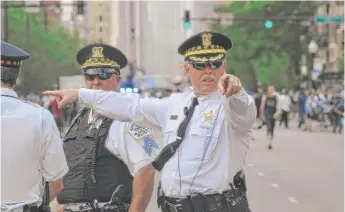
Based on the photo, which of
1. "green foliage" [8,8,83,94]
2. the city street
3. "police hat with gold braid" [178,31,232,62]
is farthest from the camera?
"green foliage" [8,8,83,94]

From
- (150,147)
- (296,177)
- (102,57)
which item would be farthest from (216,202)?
(296,177)

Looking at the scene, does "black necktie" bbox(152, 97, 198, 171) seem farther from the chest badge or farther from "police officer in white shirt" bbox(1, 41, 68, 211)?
"police officer in white shirt" bbox(1, 41, 68, 211)

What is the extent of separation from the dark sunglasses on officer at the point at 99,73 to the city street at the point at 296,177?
540cm

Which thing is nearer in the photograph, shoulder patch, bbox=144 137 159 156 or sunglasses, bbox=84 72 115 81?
shoulder patch, bbox=144 137 159 156

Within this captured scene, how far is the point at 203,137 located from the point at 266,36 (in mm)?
60175

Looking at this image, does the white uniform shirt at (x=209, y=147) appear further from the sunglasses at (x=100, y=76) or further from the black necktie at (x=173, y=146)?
the sunglasses at (x=100, y=76)

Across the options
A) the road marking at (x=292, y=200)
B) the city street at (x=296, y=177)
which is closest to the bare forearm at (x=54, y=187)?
the city street at (x=296, y=177)

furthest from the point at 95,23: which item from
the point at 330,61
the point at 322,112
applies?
the point at 322,112

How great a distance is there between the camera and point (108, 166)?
512 cm

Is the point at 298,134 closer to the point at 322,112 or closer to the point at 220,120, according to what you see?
the point at 322,112

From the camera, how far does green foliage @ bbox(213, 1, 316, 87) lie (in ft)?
207

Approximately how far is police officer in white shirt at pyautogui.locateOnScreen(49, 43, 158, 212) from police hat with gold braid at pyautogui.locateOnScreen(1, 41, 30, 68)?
109 cm

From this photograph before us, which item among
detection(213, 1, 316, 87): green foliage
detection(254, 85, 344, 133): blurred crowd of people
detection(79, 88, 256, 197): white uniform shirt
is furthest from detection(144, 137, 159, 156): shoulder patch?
detection(213, 1, 316, 87): green foliage

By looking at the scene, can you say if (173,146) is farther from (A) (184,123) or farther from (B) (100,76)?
(B) (100,76)
